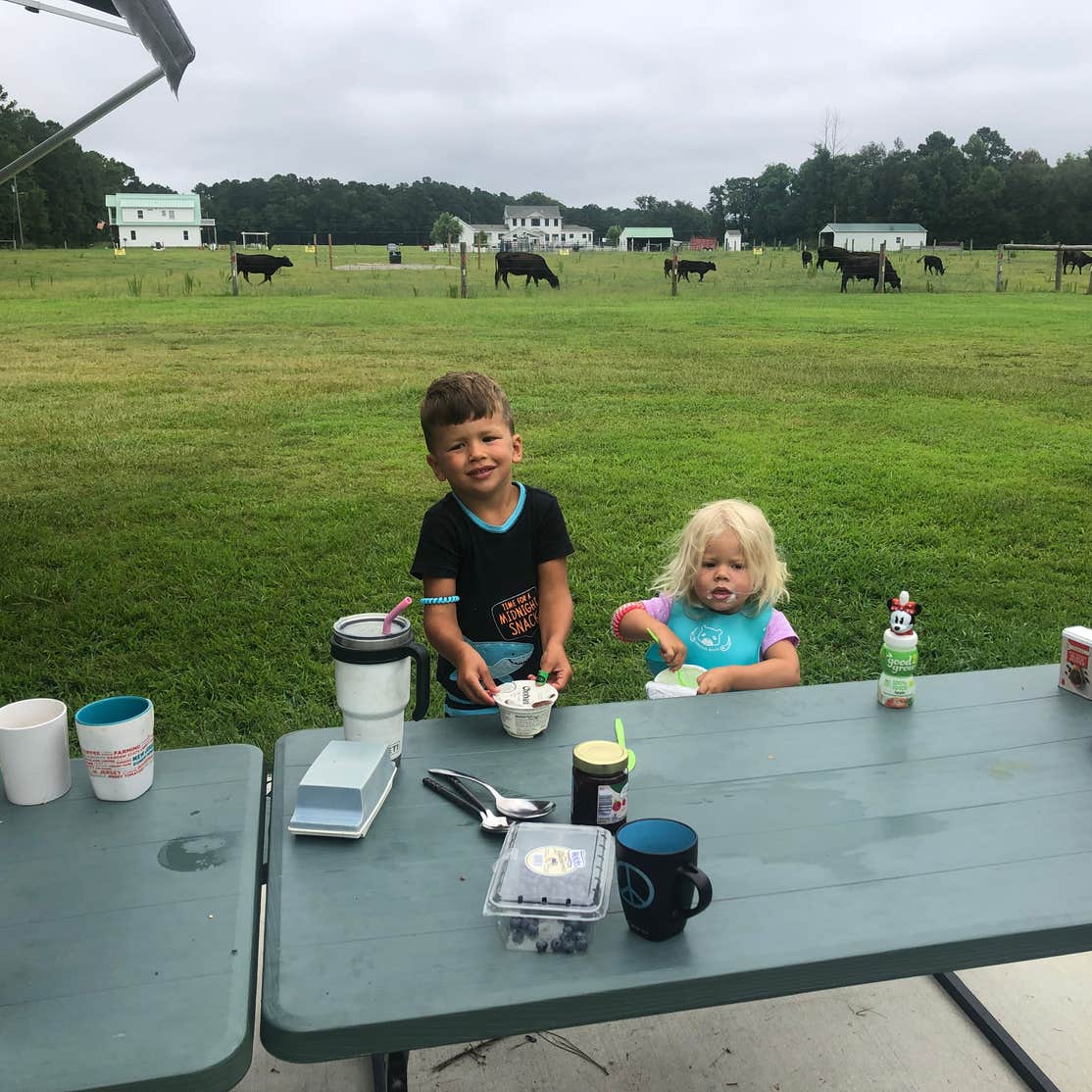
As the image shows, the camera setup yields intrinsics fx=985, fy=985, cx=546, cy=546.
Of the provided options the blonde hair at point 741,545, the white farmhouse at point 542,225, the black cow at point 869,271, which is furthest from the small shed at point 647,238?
the blonde hair at point 741,545

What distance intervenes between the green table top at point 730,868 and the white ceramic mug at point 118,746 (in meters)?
0.22

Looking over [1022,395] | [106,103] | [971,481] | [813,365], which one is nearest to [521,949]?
[106,103]

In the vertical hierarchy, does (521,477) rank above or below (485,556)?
below

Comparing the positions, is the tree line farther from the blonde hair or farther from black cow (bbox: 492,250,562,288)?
the blonde hair

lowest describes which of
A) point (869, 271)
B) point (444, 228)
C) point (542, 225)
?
point (869, 271)

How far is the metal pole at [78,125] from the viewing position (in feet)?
13.6

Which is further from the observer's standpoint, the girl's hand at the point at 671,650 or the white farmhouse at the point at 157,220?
the white farmhouse at the point at 157,220

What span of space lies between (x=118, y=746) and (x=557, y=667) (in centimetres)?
88

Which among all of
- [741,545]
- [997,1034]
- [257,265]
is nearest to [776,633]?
[741,545]

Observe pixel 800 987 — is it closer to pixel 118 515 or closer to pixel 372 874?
pixel 372 874

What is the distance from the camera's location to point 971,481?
19.4 ft

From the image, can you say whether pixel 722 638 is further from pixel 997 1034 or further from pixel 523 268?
pixel 523 268

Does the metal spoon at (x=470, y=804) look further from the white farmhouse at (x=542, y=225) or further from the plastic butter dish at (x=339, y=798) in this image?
the white farmhouse at (x=542, y=225)

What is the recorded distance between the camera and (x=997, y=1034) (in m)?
2.09
